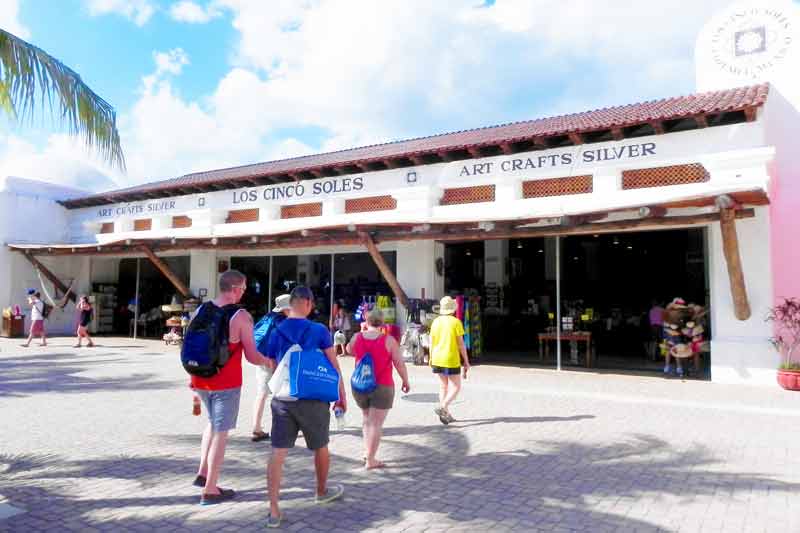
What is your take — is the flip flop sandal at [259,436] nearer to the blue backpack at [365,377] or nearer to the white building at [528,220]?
the blue backpack at [365,377]

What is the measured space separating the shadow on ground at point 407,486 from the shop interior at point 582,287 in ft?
26.7

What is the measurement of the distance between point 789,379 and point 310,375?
902 centimetres

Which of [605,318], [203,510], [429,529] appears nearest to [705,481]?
[429,529]

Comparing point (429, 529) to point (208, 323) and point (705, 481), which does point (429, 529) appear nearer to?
point (208, 323)

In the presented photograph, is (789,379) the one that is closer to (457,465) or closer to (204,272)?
(457,465)

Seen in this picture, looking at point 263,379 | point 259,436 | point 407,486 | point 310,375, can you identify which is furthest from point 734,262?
point 310,375

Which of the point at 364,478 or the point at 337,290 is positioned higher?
the point at 337,290

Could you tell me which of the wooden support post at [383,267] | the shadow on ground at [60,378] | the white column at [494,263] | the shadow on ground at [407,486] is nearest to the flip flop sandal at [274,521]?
the shadow on ground at [407,486]

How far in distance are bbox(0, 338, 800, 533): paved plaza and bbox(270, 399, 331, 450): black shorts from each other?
0.56 m

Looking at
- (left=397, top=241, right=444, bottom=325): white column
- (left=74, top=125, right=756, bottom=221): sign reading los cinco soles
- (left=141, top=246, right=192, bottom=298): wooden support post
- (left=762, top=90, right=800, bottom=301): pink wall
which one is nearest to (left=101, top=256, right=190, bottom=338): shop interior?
(left=141, top=246, right=192, bottom=298): wooden support post

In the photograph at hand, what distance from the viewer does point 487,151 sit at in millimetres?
13047

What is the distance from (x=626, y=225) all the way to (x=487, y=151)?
12.1 feet

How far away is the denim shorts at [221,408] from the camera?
4.24m

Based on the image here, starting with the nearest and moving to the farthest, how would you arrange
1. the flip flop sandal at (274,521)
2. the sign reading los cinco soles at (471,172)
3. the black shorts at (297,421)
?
1. the flip flop sandal at (274,521)
2. the black shorts at (297,421)
3. the sign reading los cinco soles at (471,172)
